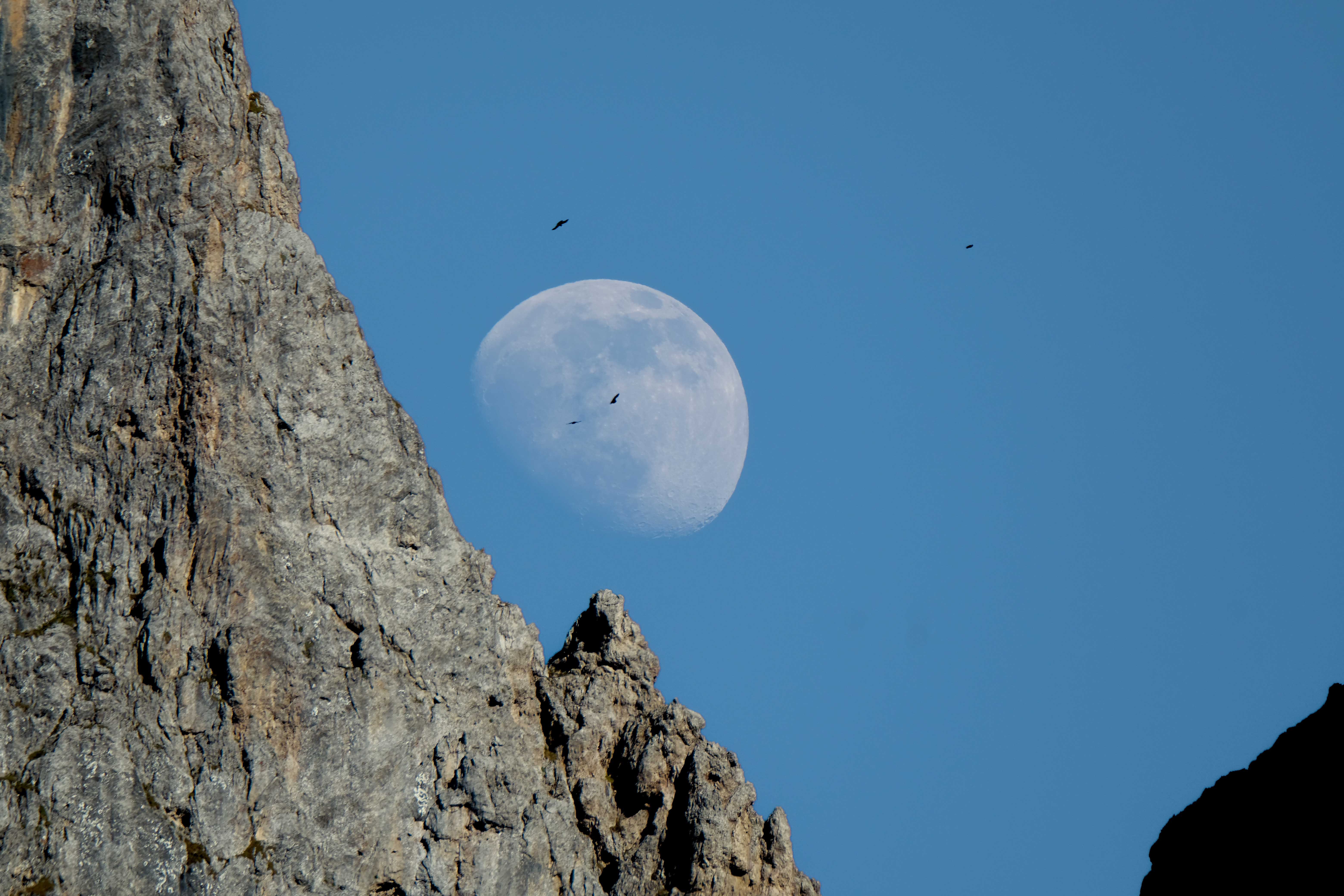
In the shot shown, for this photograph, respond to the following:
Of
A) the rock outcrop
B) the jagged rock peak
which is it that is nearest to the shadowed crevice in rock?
the jagged rock peak

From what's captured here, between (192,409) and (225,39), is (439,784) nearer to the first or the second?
(192,409)

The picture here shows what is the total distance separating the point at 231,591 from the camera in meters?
56.9

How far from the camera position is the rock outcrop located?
112 feet

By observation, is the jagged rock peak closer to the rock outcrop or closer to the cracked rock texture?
the cracked rock texture

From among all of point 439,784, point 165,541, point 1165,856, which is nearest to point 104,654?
point 165,541

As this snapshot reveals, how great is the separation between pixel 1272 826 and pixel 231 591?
40506 mm

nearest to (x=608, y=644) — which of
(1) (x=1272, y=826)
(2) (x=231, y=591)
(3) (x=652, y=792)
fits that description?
(3) (x=652, y=792)

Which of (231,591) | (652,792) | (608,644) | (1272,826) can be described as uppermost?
(608,644)

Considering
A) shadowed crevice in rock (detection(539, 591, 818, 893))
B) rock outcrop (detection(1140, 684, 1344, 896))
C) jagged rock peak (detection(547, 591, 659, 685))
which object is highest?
jagged rock peak (detection(547, 591, 659, 685))

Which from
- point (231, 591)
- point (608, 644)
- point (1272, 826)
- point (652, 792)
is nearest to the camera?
point (1272, 826)

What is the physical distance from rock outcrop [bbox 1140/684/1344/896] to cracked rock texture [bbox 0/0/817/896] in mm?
29751

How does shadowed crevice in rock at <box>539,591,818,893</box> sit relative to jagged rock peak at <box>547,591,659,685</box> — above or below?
below

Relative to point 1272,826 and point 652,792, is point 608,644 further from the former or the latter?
point 1272,826

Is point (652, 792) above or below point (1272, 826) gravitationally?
above
